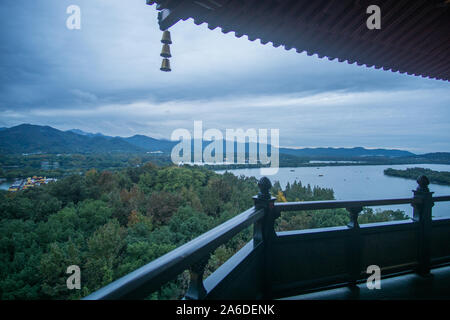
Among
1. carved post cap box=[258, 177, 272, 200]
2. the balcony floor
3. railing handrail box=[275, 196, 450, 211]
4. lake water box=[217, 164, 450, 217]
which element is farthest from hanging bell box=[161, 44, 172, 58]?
lake water box=[217, 164, 450, 217]

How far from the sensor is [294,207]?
2230 mm

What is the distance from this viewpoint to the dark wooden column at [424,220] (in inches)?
117

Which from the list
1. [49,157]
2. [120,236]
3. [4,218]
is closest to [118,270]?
[120,236]

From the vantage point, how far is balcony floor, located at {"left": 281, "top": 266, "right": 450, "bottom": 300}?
7.74ft

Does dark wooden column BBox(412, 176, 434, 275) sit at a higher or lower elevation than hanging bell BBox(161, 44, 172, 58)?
lower

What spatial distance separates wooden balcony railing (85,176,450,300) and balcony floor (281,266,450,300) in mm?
71

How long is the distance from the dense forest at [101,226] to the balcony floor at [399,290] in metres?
15.8

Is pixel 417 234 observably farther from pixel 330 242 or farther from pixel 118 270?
pixel 118 270

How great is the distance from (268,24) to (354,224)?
2242 mm

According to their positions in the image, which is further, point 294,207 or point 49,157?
point 49,157

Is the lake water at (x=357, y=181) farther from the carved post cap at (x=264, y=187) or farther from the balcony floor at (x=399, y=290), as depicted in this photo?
the carved post cap at (x=264, y=187)

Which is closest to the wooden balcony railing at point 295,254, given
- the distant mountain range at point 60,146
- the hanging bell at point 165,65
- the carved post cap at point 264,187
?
the carved post cap at point 264,187

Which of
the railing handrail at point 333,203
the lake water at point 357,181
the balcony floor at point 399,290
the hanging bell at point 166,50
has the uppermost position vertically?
the hanging bell at point 166,50

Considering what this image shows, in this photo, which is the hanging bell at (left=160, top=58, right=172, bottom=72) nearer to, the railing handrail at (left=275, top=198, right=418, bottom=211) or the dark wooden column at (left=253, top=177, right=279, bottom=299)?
the dark wooden column at (left=253, top=177, right=279, bottom=299)
